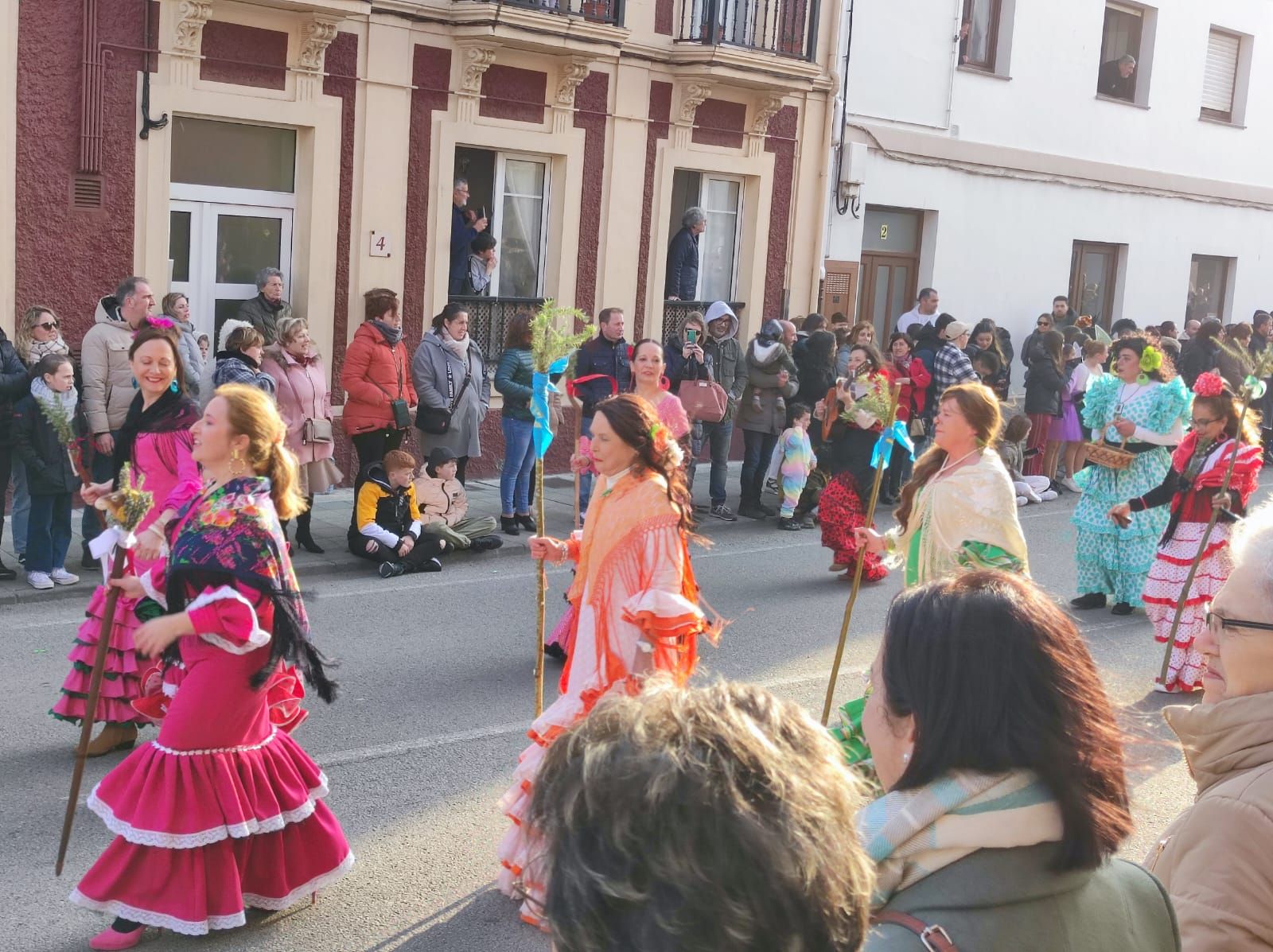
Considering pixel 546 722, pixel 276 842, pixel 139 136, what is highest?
pixel 139 136

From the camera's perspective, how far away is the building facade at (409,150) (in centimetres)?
1196

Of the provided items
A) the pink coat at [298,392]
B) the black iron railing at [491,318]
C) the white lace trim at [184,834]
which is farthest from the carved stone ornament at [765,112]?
the white lace trim at [184,834]

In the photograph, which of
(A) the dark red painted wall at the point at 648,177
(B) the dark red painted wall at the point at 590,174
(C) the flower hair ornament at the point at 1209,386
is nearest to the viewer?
(C) the flower hair ornament at the point at 1209,386

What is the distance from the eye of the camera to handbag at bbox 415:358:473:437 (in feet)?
40.5

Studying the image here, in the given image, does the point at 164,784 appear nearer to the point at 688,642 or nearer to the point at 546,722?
the point at 546,722

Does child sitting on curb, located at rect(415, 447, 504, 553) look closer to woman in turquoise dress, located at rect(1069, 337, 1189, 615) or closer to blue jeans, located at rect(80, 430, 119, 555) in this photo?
blue jeans, located at rect(80, 430, 119, 555)

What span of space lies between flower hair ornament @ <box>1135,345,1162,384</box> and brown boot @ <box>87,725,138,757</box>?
712cm

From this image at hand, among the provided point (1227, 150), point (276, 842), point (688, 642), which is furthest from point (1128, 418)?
point (1227, 150)

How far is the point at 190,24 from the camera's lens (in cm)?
1230

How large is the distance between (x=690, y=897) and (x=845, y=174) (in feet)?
57.2

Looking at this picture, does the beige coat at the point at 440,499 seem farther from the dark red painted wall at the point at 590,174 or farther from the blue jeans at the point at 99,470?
the dark red painted wall at the point at 590,174

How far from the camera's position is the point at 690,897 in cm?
169

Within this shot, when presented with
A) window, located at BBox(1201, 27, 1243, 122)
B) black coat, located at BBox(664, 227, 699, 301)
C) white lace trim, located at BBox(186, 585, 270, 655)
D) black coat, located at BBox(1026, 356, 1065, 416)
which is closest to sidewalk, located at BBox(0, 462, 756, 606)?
black coat, located at BBox(664, 227, 699, 301)

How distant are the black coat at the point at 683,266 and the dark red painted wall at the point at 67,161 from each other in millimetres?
6210
